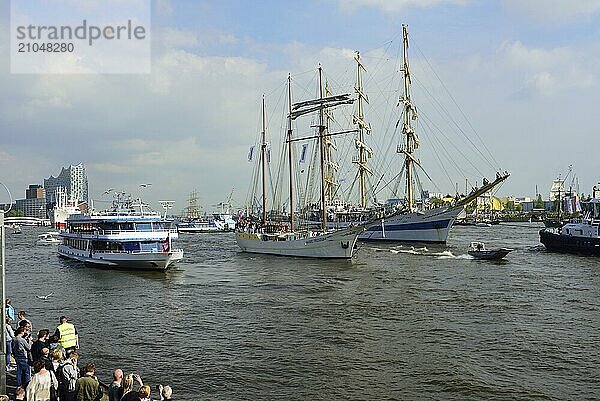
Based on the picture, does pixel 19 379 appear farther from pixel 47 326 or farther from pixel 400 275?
pixel 400 275

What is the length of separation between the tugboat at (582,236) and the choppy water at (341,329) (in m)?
16.0

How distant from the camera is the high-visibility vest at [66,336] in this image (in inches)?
635

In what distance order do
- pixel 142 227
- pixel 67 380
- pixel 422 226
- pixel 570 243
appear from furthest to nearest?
pixel 422 226 < pixel 570 243 < pixel 142 227 < pixel 67 380

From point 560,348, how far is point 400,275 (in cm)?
2523

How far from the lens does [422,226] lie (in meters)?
91.2

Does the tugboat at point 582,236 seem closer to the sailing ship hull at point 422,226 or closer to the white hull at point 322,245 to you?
the sailing ship hull at point 422,226

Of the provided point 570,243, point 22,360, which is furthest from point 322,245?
point 22,360

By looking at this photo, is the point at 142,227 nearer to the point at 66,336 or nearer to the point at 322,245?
the point at 322,245

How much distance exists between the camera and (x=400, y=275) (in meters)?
49.1

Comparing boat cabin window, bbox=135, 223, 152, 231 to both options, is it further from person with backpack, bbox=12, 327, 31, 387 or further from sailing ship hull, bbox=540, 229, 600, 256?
sailing ship hull, bbox=540, 229, 600, 256

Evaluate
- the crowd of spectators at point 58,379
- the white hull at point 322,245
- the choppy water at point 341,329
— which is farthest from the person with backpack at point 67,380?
the white hull at point 322,245

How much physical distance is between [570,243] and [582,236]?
1640 millimetres

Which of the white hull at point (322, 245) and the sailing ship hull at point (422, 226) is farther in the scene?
the sailing ship hull at point (422, 226)

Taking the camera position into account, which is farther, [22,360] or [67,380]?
[22,360]
